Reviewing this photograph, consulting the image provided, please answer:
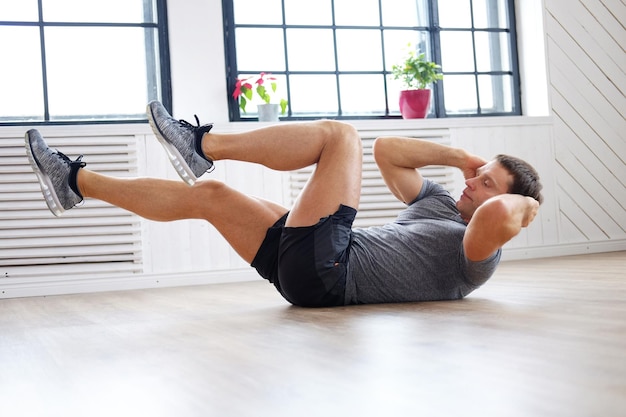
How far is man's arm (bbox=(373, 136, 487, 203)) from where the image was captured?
250 centimetres

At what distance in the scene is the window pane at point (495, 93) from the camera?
538cm

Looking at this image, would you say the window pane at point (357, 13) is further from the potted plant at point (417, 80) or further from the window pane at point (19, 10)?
the window pane at point (19, 10)

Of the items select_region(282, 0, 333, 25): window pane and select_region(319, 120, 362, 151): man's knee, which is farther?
select_region(282, 0, 333, 25): window pane

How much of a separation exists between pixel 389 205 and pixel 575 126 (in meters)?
1.54

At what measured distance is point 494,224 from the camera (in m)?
2.03

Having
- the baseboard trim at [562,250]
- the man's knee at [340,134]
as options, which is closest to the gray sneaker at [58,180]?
the man's knee at [340,134]

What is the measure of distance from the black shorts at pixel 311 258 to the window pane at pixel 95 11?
110 inches

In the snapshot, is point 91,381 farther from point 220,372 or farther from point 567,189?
point 567,189

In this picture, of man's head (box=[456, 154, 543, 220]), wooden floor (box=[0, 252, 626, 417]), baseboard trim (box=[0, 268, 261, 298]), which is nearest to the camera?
wooden floor (box=[0, 252, 626, 417])

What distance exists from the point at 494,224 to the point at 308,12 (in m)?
3.28

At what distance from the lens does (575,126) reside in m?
5.25

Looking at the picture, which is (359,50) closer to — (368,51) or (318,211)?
(368,51)

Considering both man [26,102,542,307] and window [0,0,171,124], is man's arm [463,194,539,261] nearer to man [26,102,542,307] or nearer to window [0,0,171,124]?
man [26,102,542,307]

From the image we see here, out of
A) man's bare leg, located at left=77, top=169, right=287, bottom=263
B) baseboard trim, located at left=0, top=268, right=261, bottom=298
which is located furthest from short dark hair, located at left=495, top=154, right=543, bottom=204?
baseboard trim, located at left=0, top=268, right=261, bottom=298
